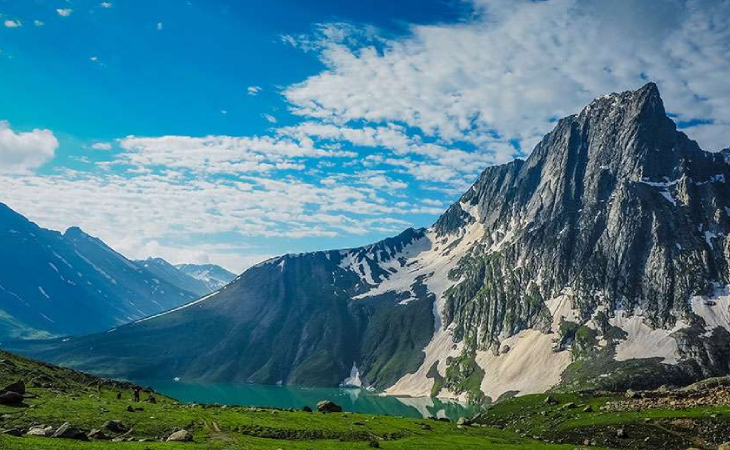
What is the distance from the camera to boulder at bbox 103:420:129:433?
5206cm

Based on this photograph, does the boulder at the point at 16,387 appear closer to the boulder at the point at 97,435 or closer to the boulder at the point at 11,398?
the boulder at the point at 11,398

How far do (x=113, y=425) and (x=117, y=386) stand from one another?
48430 mm

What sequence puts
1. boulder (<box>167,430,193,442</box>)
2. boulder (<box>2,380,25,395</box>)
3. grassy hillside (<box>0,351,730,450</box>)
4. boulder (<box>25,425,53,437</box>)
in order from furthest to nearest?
boulder (<box>2,380,25,395</box>), grassy hillside (<box>0,351,730,450</box>), boulder (<box>167,430,193,442</box>), boulder (<box>25,425,53,437</box>)

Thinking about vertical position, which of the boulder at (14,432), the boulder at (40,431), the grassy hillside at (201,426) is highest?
the boulder at (14,432)

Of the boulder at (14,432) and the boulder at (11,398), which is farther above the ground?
the boulder at (14,432)

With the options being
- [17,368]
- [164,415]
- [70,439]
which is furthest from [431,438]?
[17,368]

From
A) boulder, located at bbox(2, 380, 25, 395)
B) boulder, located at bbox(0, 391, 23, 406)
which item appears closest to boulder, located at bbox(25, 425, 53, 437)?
boulder, located at bbox(0, 391, 23, 406)

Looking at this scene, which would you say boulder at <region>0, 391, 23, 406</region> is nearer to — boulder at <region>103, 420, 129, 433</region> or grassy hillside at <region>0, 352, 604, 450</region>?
grassy hillside at <region>0, 352, 604, 450</region>

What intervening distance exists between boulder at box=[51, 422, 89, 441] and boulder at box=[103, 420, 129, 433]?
590cm

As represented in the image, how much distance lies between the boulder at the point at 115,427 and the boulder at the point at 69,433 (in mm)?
5895

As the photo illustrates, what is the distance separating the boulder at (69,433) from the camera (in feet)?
147

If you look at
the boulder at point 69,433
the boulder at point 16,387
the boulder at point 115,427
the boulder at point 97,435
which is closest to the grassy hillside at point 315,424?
the boulder at point 115,427

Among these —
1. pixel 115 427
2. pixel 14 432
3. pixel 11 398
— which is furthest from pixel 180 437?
pixel 11 398

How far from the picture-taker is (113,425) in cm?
5272
